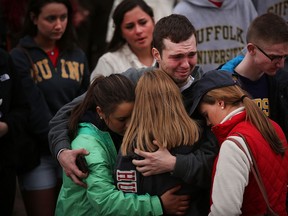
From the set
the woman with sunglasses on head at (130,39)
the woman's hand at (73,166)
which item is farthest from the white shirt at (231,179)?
the woman with sunglasses on head at (130,39)

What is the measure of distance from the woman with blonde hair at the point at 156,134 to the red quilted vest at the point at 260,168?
19 cm

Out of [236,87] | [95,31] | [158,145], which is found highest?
[236,87]

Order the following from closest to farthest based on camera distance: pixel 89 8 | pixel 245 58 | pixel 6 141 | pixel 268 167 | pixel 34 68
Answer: pixel 268 167 → pixel 245 58 → pixel 6 141 → pixel 34 68 → pixel 89 8

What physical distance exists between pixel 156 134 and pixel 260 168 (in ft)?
1.79

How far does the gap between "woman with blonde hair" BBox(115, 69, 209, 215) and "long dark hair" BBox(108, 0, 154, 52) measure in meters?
1.80

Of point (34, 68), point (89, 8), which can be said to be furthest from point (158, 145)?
point (89, 8)

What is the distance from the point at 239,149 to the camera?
2879 millimetres

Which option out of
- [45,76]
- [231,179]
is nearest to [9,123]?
[45,76]

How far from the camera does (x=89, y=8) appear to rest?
25.9 feet

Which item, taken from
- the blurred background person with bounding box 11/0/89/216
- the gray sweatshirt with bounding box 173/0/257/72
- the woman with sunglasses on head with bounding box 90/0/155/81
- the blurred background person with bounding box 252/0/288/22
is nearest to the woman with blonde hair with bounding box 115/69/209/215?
the blurred background person with bounding box 11/0/89/216

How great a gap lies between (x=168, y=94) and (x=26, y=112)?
160cm

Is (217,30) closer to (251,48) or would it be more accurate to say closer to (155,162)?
(251,48)

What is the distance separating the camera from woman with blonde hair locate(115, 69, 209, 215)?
3045mm

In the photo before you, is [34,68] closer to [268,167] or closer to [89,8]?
[268,167]
